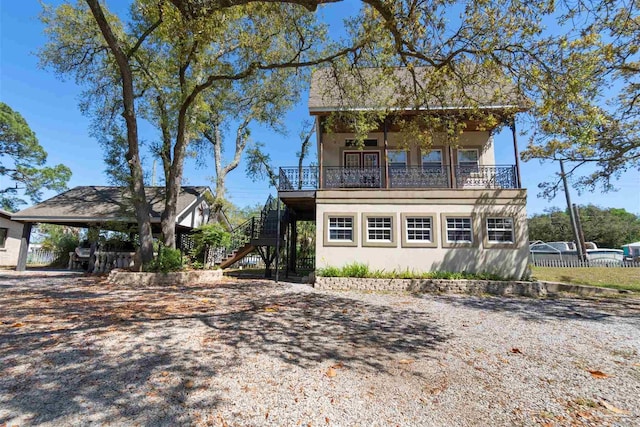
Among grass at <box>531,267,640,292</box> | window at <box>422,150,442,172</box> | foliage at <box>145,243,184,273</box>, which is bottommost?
A: grass at <box>531,267,640,292</box>

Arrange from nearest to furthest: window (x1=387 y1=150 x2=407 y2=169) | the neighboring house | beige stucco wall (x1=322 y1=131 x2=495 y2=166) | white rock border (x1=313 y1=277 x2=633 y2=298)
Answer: white rock border (x1=313 y1=277 x2=633 y2=298)
beige stucco wall (x1=322 y1=131 x2=495 y2=166)
window (x1=387 y1=150 x2=407 y2=169)
the neighboring house

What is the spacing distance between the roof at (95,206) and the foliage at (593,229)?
42.3 metres

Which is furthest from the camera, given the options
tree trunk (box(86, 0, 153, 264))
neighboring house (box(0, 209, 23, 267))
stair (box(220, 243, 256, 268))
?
neighboring house (box(0, 209, 23, 267))

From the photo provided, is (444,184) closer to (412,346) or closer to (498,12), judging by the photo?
(498,12)

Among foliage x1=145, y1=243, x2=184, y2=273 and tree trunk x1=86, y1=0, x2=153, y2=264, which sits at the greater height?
tree trunk x1=86, y1=0, x2=153, y2=264

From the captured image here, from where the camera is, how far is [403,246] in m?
11.4

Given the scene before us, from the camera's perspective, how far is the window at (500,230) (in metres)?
11.3

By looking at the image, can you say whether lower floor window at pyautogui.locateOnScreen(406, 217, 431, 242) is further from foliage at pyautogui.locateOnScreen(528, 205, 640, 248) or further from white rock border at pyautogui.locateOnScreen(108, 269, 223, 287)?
foliage at pyautogui.locateOnScreen(528, 205, 640, 248)

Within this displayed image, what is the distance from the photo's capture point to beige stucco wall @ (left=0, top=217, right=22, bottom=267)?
1906 cm

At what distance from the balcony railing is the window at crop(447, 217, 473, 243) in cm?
141

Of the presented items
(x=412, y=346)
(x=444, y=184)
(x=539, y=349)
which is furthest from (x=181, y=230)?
(x=539, y=349)

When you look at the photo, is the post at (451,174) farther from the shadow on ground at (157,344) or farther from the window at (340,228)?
the shadow on ground at (157,344)

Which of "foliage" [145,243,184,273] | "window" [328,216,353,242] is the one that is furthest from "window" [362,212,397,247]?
"foliage" [145,243,184,273]

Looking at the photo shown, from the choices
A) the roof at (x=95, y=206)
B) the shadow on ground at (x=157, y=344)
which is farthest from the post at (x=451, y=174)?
the roof at (x=95, y=206)
